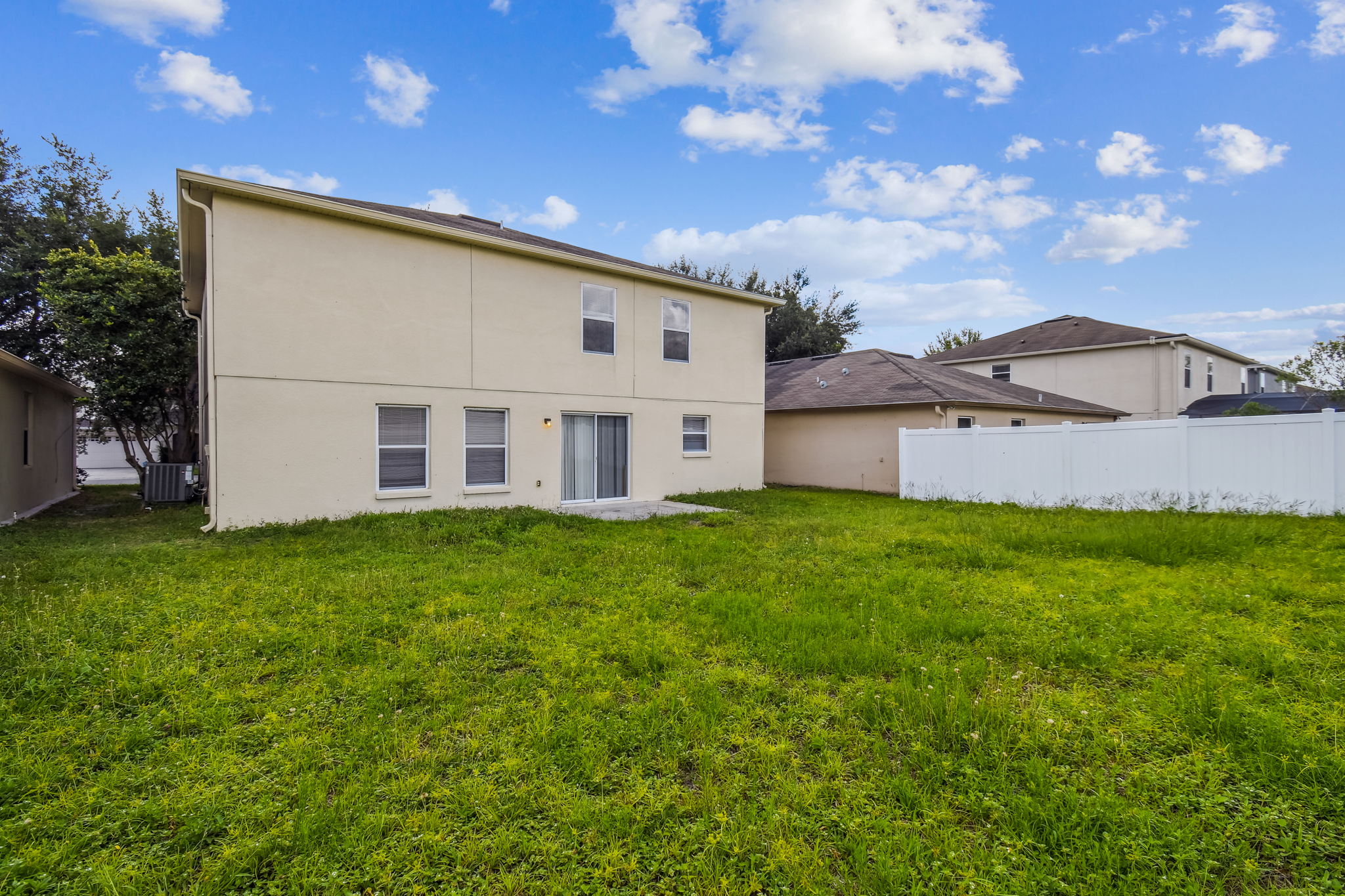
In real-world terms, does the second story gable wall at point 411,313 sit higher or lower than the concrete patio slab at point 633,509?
higher

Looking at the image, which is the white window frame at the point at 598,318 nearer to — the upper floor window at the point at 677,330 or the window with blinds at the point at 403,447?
the upper floor window at the point at 677,330

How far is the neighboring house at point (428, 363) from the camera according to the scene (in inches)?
336

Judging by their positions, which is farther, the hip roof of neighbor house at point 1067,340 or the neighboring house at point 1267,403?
the hip roof of neighbor house at point 1067,340

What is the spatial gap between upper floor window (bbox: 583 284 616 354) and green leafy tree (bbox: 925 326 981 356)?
39.3m

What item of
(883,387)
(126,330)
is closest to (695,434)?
(883,387)

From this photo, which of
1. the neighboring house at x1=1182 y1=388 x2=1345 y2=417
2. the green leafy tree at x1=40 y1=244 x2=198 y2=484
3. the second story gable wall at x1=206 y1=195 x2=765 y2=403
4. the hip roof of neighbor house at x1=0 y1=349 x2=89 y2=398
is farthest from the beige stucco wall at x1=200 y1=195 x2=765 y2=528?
the neighboring house at x1=1182 y1=388 x2=1345 y2=417

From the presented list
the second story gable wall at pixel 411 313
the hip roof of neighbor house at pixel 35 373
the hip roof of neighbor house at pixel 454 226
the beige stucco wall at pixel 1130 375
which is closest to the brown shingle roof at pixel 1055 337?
the beige stucco wall at pixel 1130 375

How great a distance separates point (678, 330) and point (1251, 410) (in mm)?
18459

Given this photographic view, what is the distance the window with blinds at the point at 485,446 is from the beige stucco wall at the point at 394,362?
166 mm

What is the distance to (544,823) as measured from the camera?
2.38m

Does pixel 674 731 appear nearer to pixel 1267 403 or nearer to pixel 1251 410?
pixel 1251 410

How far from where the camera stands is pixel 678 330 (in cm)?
1297

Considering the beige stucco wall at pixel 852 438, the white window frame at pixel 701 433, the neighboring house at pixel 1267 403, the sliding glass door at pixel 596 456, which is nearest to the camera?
the sliding glass door at pixel 596 456

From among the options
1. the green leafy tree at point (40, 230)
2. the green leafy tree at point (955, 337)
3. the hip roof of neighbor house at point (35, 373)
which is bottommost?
the hip roof of neighbor house at point (35, 373)
